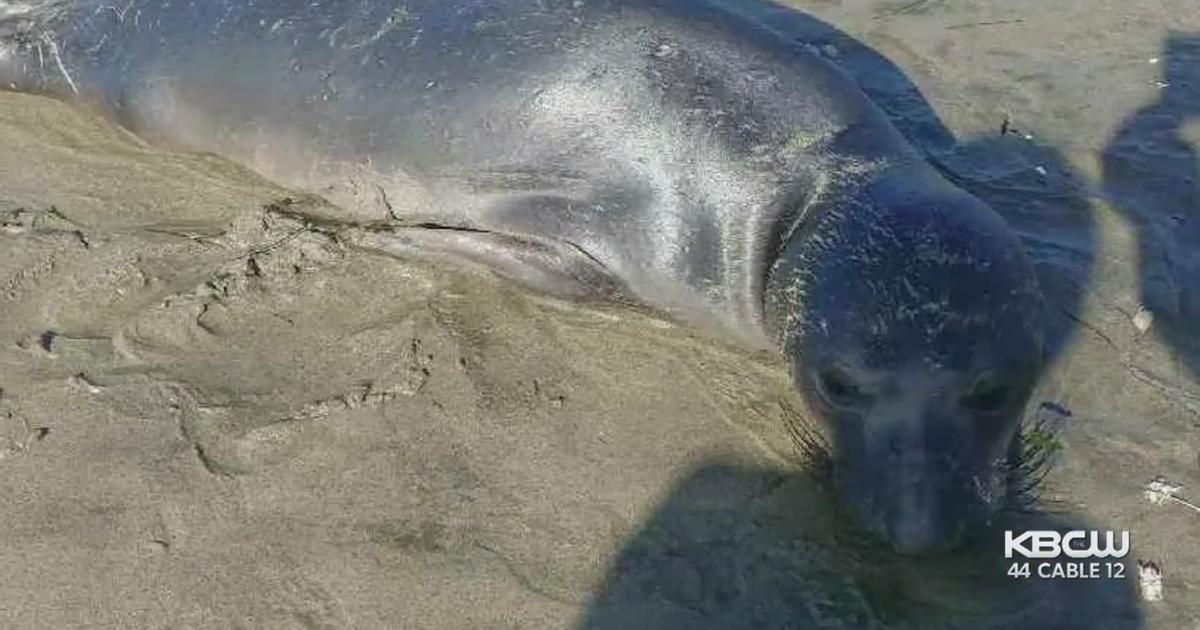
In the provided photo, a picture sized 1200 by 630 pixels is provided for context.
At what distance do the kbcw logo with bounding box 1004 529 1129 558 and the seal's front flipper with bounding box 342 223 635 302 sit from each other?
152cm

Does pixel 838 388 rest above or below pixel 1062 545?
above

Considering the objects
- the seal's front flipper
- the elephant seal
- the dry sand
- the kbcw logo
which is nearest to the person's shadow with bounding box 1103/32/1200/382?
the dry sand

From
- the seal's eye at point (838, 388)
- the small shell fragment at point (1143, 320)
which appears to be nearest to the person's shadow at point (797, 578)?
the seal's eye at point (838, 388)

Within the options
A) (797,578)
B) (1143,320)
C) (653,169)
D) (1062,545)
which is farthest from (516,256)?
(1143,320)

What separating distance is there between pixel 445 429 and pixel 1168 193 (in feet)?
9.93

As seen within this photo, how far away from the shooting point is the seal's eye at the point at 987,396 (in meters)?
3.37

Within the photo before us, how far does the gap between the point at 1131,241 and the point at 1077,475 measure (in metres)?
1.35

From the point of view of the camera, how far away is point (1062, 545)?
3.54 m

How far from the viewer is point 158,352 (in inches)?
163

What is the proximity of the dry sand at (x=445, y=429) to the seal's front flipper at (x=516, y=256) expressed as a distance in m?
0.06

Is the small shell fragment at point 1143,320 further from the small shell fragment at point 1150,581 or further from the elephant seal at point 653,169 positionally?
the small shell fragment at point 1150,581

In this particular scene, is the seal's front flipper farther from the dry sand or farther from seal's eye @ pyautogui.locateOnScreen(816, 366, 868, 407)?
seal's eye @ pyautogui.locateOnScreen(816, 366, 868, 407)

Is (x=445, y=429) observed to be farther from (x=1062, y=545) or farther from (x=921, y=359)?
(x=1062, y=545)

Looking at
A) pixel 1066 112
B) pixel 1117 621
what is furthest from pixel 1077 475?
pixel 1066 112
